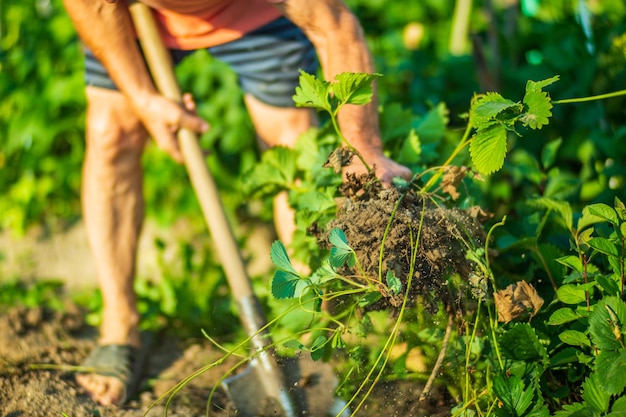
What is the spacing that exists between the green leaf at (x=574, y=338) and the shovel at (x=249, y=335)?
0.53 meters

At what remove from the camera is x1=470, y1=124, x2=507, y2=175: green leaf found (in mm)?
1524

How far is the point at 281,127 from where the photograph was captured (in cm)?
236

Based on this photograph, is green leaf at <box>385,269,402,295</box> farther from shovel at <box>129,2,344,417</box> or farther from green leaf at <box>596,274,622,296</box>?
green leaf at <box>596,274,622,296</box>

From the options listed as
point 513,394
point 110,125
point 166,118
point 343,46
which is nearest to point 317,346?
point 513,394

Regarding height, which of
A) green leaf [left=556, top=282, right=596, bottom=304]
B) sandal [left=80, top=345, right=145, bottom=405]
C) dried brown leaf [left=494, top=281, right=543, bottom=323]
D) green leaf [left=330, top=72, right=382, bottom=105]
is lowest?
sandal [left=80, top=345, right=145, bottom=405]

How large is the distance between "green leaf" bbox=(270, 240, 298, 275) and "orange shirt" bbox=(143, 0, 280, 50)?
0.89 metres

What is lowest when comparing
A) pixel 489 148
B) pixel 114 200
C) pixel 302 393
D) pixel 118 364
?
pixel 118 364

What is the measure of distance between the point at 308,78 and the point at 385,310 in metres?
0.54

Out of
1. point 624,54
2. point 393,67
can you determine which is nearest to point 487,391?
point 624,54

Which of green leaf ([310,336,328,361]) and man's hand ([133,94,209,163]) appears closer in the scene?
green leaf ([310,336,328,361])

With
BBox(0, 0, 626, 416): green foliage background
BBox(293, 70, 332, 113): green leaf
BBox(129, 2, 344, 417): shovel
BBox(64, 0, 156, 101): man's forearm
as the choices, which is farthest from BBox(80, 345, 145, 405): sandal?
BBox(293, 70, 332, 113): green leaf

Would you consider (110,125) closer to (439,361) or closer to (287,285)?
(287,285)

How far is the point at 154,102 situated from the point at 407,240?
967 mm

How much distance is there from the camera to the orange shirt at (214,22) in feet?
7.22
